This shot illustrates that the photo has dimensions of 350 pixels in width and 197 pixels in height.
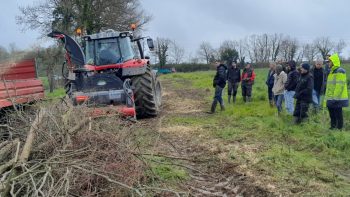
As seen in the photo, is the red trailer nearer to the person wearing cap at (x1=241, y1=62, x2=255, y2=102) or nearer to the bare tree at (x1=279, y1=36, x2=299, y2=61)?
the person wearing cap at (x1=241, y1=62, x2=255, y2=102)

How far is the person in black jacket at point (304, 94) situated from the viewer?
299 inches

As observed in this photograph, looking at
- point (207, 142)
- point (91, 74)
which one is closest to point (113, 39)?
point (91, 74)

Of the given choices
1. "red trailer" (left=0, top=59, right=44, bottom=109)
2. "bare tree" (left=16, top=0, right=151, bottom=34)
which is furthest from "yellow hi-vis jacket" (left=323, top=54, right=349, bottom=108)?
"bare tree" (left=16, top=0, right=151, bottom=34)

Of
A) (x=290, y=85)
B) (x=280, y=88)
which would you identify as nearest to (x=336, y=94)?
(x=290, y=85)

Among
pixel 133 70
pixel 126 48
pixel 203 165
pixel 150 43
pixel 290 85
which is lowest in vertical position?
pixel 203 165

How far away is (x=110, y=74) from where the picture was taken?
835 cm

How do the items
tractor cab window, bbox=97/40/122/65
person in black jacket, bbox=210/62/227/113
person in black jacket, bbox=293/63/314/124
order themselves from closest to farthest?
1. person in black jacket, bbox=293/63/314/124
2. tractor cab window, bbox=97/40/122/65
3. person in black jacket, bbox=210/62/227/113

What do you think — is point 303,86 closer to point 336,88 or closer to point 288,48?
point 336,88

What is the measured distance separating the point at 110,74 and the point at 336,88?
461 cm

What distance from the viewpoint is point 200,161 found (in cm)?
531

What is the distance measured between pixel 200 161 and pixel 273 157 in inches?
Result: 39.4

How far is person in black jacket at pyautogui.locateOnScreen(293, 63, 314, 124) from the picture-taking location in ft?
24.9

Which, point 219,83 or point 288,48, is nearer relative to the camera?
point 219,83

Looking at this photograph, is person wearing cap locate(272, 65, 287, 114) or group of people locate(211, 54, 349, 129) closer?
group of people locate(211, 54, 349, 129)
